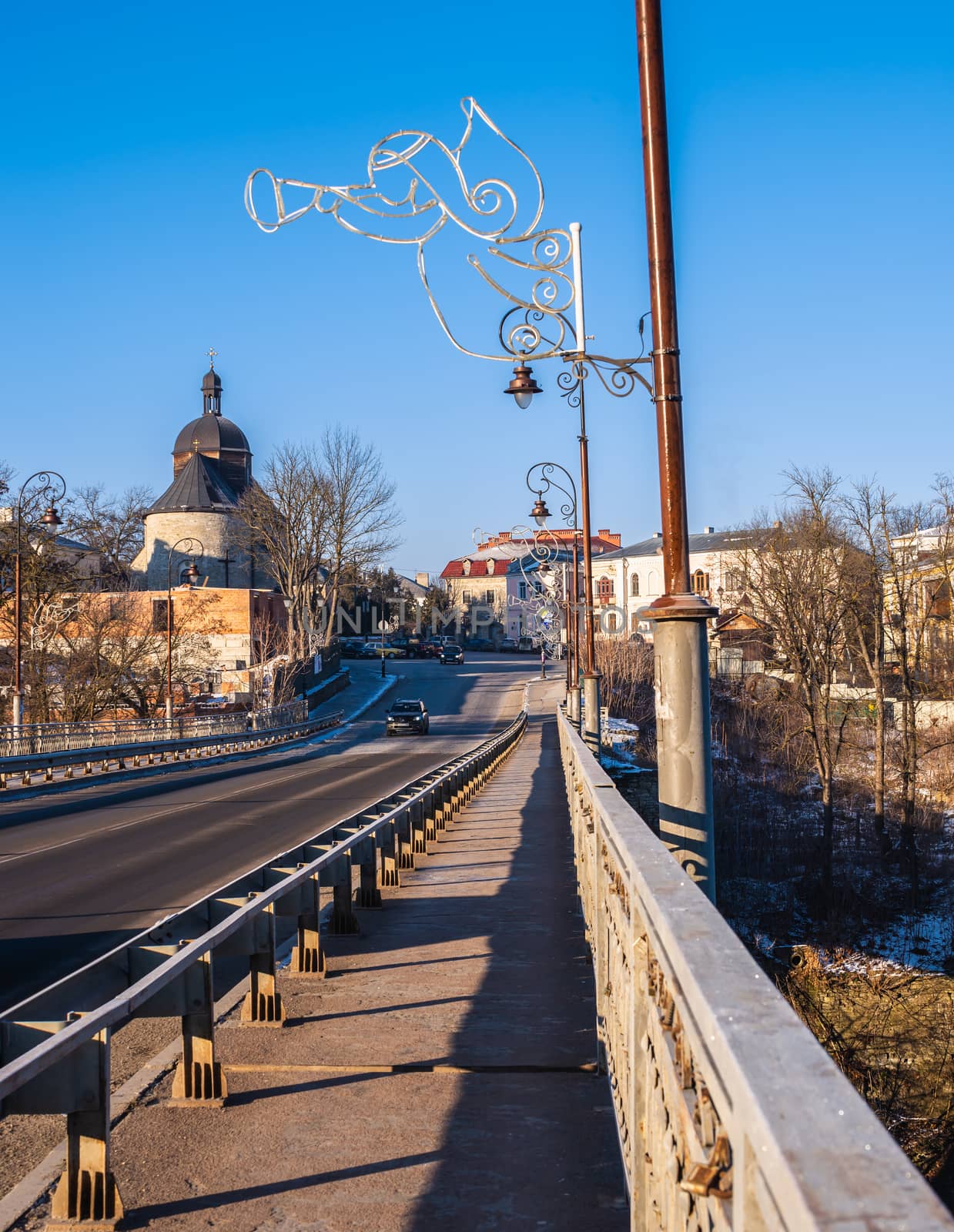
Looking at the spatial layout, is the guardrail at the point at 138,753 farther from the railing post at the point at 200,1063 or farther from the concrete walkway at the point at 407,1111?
the railing post at the point at 200,1063

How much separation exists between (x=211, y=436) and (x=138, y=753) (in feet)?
256

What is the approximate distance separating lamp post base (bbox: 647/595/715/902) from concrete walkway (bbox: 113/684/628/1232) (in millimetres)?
1203

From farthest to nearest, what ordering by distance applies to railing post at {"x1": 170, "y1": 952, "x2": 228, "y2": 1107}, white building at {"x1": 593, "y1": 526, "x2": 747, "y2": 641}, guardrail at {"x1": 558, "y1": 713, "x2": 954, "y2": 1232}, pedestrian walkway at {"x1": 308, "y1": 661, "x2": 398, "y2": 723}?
white building at {"x1": 593, "y1": 526, "x2": 747, "y2": 641} < pedestrian walkway at {"x1": 308, "y1": 661, "x2": 398, "y2": 723} < railing post at {"x1": 170, "y1": 952, "x2": 228, "y2": 1107} < guardrail at {"x1": 558, "y1": 713, "x2": 954, "y2": 1232}

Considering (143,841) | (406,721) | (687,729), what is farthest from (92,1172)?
(406,721)

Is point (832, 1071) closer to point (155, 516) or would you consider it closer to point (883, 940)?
point (883, 940)

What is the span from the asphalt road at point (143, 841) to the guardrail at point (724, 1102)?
6.03 meters

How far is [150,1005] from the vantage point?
16.7 feet

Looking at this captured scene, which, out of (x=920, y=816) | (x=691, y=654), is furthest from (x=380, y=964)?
(x=920, y=816)

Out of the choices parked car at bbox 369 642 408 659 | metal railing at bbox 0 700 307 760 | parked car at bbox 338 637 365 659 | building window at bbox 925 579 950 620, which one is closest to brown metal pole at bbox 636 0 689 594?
metal railing at bbox 0 700 307 760

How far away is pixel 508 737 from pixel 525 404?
31773mm

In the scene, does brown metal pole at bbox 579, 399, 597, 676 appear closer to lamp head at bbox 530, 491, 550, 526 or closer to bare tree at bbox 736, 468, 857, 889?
lamp head at bbox 530, 491, 550, 526

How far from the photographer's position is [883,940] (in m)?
31.5

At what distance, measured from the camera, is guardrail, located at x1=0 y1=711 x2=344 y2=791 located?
2791 centimetres

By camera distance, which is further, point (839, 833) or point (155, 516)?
point (155, 516)
